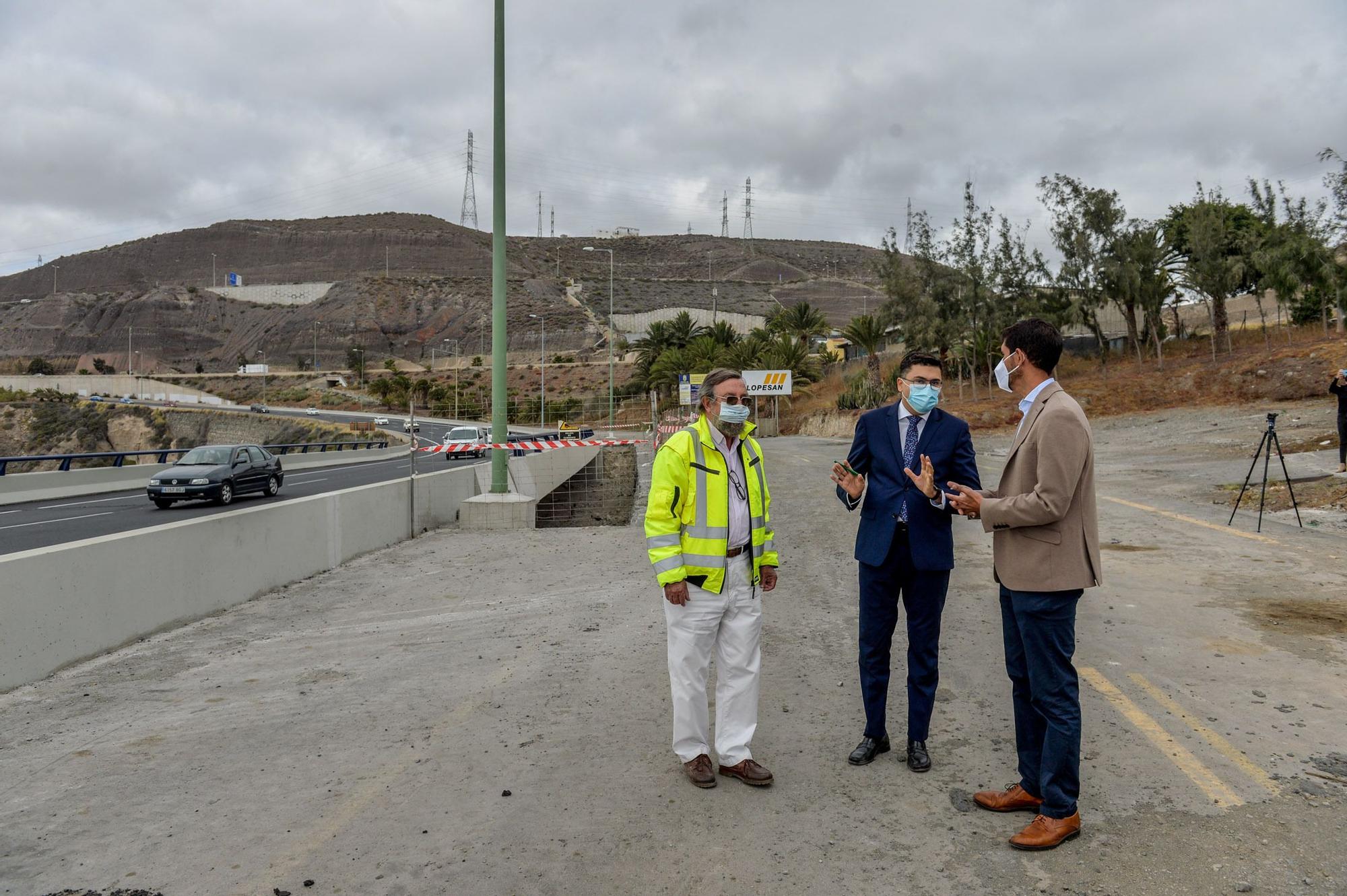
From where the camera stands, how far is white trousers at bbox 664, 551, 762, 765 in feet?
14.5

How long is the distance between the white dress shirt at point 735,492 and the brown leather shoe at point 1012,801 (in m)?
1.55

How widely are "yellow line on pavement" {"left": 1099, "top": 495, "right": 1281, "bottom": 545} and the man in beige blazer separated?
8884mm

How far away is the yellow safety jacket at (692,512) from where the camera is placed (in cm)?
436

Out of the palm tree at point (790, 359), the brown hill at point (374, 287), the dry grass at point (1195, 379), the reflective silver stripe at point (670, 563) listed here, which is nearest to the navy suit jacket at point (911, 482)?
the reflective silver stripe at point (670, 563)

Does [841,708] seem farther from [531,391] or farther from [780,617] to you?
[531,391]

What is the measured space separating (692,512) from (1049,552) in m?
1.59

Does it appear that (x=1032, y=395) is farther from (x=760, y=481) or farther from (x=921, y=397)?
(x=760, y=481)

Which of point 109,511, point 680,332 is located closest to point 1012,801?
point 109,511

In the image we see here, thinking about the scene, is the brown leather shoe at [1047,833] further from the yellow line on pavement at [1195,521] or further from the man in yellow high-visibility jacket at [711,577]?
the yellow line on pavement at [1195,521]

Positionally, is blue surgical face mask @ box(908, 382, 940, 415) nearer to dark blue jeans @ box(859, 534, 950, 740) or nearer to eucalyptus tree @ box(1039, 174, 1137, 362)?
dark blue jeans @ box(859, 534, 950, 740)

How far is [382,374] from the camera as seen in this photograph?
118875mm

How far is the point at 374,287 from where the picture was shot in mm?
144750

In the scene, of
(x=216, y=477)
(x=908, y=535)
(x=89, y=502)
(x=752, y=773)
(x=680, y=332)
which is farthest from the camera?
(x=680, y=332)

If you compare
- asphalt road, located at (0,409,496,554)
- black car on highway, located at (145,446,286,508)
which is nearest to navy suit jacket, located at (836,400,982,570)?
asphalt road, located at (0,409,496,554)
